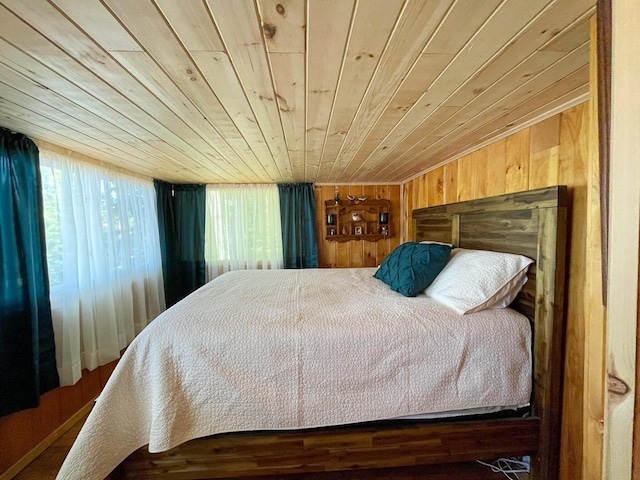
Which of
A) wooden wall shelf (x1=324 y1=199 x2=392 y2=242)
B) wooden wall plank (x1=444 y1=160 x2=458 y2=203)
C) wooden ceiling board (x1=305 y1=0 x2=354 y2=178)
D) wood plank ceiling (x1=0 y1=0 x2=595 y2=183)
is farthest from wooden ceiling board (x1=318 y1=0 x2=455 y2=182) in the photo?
wooden wall shelf (x1=324 y1=199 x2=392 y2=242)

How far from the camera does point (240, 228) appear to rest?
327 centimetres

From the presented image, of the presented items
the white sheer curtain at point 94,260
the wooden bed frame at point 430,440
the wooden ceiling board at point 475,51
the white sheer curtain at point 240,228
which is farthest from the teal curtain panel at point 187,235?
the wooden ceiling board at point 475,51

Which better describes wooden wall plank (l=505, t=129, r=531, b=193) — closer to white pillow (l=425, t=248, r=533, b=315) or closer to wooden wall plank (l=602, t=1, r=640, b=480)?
white pillow (l=425, t=248, r=533, b=315)

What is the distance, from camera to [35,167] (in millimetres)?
1511

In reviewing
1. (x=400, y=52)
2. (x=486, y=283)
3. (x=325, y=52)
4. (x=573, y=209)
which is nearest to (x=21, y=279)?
(x=325, y=52)

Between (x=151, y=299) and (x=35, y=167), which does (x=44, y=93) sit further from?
(x=151, y=299)

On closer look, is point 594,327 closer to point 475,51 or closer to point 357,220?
point 475,51

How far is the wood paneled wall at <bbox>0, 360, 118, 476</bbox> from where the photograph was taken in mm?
1354

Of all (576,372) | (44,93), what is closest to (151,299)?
(44,93)

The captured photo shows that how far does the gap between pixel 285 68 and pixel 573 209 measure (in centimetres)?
146

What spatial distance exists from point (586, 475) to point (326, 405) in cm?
94

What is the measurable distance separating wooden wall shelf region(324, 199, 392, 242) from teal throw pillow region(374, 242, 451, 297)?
153cm

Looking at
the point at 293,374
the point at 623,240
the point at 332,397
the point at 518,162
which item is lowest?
the point at 332,397

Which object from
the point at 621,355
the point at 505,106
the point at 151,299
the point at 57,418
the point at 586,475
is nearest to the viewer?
the point at 621,355
